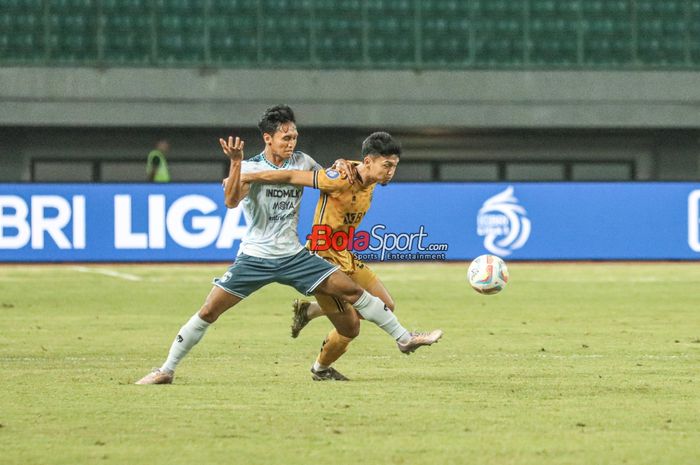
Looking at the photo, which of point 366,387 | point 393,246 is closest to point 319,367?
point 366,387

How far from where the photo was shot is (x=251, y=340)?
13164mm

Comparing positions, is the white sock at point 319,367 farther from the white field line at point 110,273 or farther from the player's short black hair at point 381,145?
the white field line at point 110,273

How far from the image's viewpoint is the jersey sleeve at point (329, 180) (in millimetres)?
9438

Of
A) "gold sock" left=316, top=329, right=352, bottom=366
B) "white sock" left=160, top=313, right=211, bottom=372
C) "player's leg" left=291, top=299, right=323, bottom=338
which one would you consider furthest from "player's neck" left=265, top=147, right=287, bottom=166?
"player's leg" left=291, top=299, right=323, bottom=338

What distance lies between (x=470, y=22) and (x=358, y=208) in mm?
22664

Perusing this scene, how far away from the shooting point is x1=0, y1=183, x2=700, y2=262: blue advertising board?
23.8m

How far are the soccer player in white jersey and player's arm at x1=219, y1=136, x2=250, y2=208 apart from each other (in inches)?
2.3

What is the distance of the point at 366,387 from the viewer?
9430 millimetres

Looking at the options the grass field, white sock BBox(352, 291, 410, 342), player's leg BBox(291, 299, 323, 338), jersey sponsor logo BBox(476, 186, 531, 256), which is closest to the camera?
the grass field

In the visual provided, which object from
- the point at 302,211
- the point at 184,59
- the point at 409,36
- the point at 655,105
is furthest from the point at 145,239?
the point at 655,105

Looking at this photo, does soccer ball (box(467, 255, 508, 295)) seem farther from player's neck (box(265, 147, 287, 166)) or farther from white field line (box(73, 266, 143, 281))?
white field line (box(73, 266, 143, 281))

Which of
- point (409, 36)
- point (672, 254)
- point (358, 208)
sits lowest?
point (672, 254)

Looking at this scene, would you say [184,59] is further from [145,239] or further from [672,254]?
[672,254]

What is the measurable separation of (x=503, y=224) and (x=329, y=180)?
599 inches
